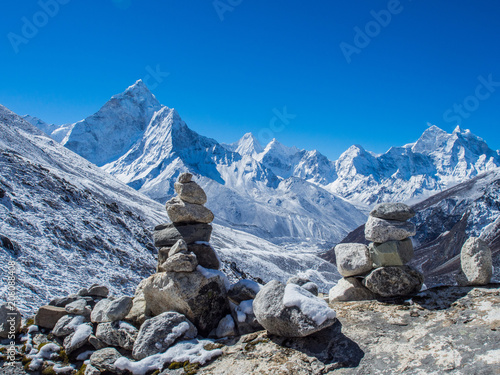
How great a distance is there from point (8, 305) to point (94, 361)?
562 centimetres

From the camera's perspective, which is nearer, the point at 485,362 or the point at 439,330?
the point at 485,362

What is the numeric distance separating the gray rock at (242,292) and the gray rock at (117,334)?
12.6 feet

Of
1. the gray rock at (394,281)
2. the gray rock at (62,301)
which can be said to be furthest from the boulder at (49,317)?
the gray rock at (394,281)

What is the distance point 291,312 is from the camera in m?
10.7

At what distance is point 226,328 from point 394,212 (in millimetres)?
7690

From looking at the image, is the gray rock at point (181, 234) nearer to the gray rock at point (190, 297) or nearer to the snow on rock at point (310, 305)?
the gray rock at point (190, 297)

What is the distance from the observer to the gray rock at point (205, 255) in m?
14.8

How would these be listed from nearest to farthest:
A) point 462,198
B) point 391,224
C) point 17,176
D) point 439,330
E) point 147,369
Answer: point 439,330 < point 147,369 < point 391,224 < point 17,176 < point 462,198

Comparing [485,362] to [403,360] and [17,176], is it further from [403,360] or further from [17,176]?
[17,176]

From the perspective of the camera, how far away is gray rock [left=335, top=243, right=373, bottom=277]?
1369 centimetres

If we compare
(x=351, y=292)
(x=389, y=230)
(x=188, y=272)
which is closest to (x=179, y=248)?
(x=188, y=272)

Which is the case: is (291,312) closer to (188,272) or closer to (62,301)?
(188,272)

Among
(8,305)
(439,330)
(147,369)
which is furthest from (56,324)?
(439,330)

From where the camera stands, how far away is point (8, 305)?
14289mm
